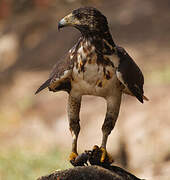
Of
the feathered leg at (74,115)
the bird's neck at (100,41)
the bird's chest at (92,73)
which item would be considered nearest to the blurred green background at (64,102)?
the feathered leg at (74,115)

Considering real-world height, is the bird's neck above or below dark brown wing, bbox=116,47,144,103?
above

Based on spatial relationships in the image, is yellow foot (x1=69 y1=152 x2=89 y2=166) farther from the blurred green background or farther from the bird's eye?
the blurred green background

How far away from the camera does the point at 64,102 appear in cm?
888

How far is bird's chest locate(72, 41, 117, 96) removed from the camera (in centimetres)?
333

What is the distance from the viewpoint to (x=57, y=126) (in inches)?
322

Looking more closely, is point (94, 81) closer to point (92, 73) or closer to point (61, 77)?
point (92, 73)

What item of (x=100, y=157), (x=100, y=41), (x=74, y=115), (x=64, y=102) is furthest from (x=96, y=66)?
(x=64, y=102)

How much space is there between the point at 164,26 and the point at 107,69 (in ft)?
24.2

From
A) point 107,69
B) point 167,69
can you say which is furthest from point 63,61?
point 167,69

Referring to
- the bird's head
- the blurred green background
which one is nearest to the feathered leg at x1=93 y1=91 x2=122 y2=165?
the bird's head

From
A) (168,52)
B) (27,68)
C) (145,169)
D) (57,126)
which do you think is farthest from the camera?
(27,68)

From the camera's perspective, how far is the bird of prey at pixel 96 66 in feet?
10.8

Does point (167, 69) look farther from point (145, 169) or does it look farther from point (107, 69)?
point (107, 69)

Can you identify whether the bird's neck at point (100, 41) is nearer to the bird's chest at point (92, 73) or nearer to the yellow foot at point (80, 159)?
the bird's chest at point (92, 73)
